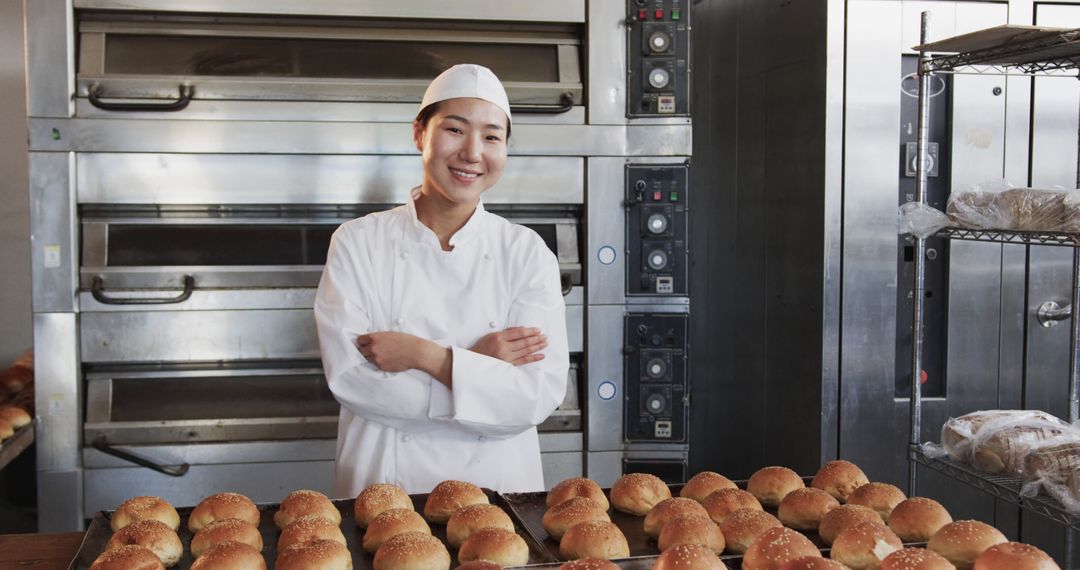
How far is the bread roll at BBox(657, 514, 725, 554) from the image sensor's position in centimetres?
154

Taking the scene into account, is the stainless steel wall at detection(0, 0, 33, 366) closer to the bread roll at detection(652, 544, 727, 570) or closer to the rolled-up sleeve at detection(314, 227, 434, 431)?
the rolled-up sleeve at detection(314, 227, 434, 431)

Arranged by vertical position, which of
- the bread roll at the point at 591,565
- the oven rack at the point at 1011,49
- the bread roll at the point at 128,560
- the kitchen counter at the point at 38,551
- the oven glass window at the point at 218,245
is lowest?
the kitchen counter at the point at 38,551

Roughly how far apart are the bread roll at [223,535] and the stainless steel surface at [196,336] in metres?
1.65

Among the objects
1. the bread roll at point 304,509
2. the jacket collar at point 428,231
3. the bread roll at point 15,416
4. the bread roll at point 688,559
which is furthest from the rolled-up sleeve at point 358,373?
the bread roll at point 15,416

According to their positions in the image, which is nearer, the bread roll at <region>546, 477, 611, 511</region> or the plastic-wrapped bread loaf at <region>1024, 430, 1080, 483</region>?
the bread roll at <region>546, 477, 611, 511</region>

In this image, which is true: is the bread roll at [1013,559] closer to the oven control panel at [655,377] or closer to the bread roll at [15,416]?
the oven control panel at [655,377]

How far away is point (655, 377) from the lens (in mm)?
3359

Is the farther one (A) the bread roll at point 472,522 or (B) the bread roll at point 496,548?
(A) the bread roll at point 472,522

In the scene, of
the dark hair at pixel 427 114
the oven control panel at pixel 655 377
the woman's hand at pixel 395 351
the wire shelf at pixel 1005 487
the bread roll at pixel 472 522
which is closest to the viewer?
the bread roll at pixel 472 522

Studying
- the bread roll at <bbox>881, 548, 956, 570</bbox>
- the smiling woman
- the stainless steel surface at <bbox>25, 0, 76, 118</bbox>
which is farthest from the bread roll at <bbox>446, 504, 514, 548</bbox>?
the stainless steel surface at <bbox>25, 0, 76, 118</bbox>

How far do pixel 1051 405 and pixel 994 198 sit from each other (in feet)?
4.58

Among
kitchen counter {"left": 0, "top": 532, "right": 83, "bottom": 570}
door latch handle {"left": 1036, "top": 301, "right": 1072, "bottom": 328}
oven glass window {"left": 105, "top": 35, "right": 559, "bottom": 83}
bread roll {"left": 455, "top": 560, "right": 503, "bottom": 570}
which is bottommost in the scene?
kitchen counter {"left": 0, "top": 532, "right": 83, "bottom": 570}

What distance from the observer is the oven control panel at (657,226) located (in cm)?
332

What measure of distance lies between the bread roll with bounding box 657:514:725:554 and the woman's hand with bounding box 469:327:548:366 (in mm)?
679
